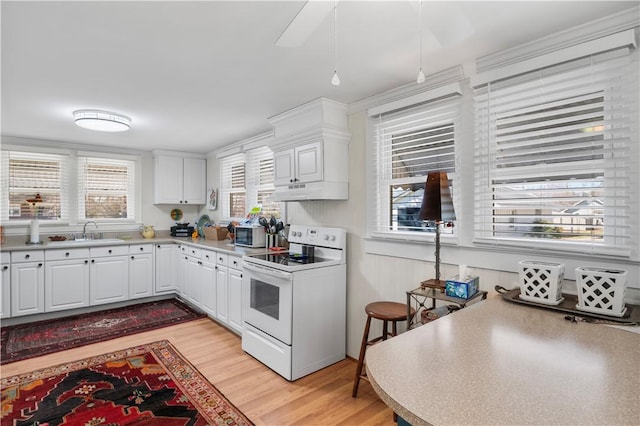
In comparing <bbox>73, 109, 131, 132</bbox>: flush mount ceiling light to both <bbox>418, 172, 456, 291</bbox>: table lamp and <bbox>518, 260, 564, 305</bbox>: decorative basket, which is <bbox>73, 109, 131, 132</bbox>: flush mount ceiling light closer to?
<bbox>418, 172, 456, 291</bbox>: table lamp

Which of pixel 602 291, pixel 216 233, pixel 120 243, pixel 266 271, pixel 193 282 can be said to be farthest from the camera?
pixel 216 233

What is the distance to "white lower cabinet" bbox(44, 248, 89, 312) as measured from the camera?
4.07 metres

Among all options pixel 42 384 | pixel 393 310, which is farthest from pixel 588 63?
pixel 42 384

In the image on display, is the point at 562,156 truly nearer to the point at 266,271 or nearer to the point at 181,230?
the point at 266,271

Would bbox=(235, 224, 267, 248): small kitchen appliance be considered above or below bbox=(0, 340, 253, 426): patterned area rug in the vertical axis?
above

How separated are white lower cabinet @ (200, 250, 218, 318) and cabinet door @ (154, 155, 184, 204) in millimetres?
1608

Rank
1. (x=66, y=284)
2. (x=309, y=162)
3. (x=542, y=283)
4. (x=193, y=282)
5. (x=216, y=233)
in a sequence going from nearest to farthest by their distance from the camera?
(x=542, y=283) → (x=309, y=162) → (x=66, y=284) → (x=193, y=282) → (x=216, y=233)

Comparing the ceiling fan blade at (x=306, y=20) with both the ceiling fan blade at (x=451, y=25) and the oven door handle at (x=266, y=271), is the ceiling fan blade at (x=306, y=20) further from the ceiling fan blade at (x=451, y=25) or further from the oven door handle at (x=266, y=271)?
the oven door handle at (x=266, y=271)

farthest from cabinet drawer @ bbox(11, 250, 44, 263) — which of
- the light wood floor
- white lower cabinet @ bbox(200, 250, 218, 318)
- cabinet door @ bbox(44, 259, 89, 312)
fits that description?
white lower cabinet @ bbox(200, 250, 218, 318)

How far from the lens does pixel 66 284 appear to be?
4172mm

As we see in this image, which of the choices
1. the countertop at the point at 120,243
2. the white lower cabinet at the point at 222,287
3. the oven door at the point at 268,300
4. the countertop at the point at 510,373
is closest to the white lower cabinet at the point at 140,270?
the countertop at the point at 120,243

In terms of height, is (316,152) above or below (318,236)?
above

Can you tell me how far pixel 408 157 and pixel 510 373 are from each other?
1.96 metres

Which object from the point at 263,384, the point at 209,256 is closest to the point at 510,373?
the point at 263,384
